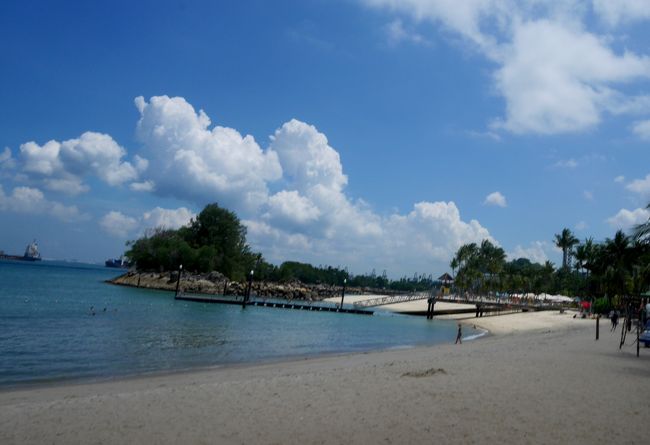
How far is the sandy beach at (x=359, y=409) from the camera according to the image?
803 centimetres

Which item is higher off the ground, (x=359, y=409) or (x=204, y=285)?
(x=359, y=409)

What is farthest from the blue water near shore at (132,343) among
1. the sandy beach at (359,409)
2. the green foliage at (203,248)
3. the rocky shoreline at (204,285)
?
the green foliage at (203,248)

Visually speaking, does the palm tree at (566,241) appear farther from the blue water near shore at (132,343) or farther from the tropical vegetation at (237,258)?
the blue water near shore at (132,343)

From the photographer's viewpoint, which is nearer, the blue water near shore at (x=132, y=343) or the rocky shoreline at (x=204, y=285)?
the blue water near shore at (x=132, y=343)

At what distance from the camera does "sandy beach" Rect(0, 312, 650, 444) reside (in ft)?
26.3

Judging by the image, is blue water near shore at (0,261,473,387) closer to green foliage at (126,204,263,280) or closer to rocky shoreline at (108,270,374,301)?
rocky shoreline at (108,270,374,301)

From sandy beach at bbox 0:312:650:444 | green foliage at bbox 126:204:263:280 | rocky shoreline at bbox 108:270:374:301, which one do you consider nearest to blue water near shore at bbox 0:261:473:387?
sandy beach at bbox 0:312:650:444

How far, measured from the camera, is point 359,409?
982 centimetres

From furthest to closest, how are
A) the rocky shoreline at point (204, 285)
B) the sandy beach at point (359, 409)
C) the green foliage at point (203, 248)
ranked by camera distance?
Result: the green foliage at point (203, 248), the rocky shoreline at point (204, 285), the sandy beach at point (359, 409)

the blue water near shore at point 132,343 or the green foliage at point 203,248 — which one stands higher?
the green foliage at point 203,248

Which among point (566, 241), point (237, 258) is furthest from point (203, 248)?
point (566, 241)

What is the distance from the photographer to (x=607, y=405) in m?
10.3

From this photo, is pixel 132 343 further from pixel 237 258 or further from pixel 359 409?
pixel 237 258

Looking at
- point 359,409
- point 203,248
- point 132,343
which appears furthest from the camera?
point 203,248
